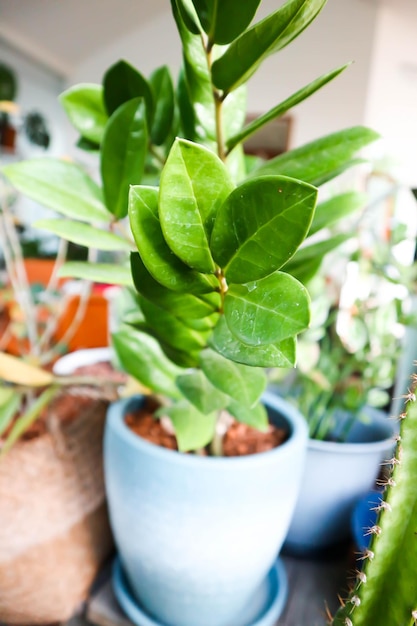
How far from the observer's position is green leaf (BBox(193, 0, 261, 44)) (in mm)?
188

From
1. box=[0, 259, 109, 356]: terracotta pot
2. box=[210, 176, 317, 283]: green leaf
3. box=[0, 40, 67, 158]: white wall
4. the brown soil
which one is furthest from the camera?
box=[0, 40, 67, 158]: white wall

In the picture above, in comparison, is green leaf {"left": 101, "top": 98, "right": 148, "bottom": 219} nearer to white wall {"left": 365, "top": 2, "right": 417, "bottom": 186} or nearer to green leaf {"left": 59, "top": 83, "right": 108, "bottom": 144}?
green leaf {"left": 59, "top": 83, "right": 108, "bottom": 144}

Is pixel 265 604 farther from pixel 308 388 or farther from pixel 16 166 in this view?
pixel 16 166

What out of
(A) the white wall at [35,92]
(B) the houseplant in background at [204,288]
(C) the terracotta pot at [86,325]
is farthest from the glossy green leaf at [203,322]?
(A) the white wall at [35,92]

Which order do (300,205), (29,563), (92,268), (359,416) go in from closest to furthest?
(300,205) → (92,268) → (29,563) → (359,416)

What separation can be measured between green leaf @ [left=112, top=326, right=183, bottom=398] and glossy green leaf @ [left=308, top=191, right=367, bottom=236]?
6.0 inches

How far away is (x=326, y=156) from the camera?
9.8 inches

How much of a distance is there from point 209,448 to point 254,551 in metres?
0.08

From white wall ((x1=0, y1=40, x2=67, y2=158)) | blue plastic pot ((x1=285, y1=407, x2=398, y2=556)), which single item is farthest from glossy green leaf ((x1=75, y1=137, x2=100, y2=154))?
white wall ((x1=0, y1=40, x2=67, y2=158))

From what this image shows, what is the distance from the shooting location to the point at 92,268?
26cm

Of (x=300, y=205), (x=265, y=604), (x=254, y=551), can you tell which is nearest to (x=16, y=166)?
(x=300, y=205)

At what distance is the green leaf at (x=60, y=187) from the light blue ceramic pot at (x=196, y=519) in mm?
159

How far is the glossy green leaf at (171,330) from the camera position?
9.5 inches

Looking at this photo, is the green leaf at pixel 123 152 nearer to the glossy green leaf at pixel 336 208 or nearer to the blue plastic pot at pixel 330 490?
the glossy green leaf at pixel 336 208
